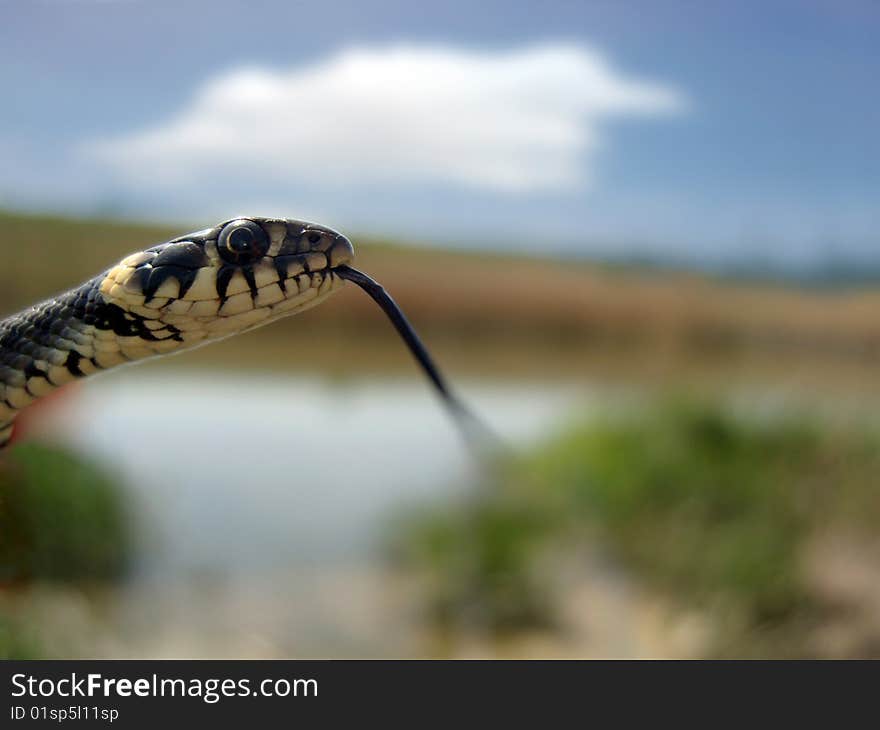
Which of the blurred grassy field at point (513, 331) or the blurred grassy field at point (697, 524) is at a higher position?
the blurred grassy field at point (513, 331)

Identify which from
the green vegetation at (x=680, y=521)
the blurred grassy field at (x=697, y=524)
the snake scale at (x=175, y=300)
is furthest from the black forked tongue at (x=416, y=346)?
the green vegetation at (x=680, y=521)

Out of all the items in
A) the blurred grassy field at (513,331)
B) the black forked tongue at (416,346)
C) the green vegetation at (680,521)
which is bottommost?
the black forked tongue at (416,346)

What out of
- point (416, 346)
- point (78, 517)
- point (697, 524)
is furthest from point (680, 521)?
point (416, 346)

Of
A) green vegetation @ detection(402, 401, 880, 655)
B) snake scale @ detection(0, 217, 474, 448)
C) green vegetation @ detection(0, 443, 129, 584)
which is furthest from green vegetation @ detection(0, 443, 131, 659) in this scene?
snake scale @ detection(0, 217, 474, 448)

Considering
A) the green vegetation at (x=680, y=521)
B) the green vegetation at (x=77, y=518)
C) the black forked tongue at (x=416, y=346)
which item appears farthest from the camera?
the green vegetation at (x=680, y=521)

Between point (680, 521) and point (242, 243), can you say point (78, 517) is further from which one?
point (242, 243)

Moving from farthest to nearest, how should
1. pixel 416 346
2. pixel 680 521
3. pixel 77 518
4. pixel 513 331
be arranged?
1. pixel 513 331
2. pixel 680 521
3. pixel 77 518
4. pixel 416 346

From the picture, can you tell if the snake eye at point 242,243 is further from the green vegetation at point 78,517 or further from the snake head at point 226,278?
the green vegetation at point 78,517

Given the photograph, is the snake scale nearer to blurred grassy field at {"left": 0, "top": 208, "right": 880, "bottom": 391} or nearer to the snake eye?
the snake eye
